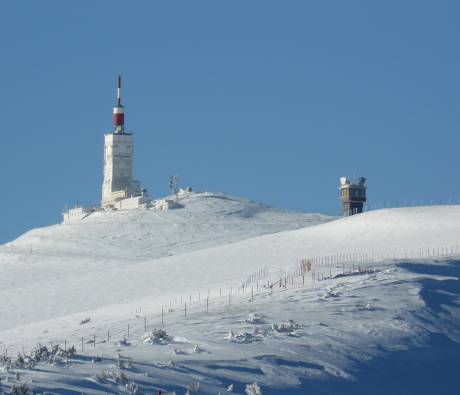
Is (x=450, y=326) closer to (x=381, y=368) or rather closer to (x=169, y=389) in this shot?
(x=381, y=368)

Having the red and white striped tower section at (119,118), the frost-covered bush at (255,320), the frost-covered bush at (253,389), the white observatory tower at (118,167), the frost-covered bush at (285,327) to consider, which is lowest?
the frost-covered bush at (253,389)

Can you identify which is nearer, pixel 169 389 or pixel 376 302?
pixel 169 389

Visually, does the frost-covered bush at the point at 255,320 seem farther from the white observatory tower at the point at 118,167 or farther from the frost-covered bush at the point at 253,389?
the white observatory tower at the point at 118,167

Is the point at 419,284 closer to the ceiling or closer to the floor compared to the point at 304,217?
closer to the floor

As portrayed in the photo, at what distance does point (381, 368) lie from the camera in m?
33.8

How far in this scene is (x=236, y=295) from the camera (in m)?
50.2

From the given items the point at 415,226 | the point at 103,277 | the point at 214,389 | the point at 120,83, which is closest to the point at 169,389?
the point at 214,389

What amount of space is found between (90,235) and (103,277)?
2613cm

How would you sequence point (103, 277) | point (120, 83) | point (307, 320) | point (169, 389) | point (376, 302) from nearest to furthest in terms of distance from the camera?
point (169, 389)
point (307, 320)
point (376, 302)
point (103, 277)
point (120, 83)

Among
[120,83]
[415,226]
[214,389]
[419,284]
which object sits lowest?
[214,389]

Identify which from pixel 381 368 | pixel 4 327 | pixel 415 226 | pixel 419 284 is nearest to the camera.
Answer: pixel 381 368

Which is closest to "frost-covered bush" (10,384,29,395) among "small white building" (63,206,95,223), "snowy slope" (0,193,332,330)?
"snowy slope" (0,193,332,330)

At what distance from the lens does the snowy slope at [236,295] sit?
31312 millimetres

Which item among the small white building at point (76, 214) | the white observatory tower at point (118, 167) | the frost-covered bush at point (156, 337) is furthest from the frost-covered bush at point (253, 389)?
the white observatory tower at point (118, 167)
